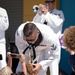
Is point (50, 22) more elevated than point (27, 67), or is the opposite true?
point (50, 22)

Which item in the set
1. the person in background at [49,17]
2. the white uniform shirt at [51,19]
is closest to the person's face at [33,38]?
the person in background at [49,17]

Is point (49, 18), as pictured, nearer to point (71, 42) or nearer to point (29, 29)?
point (29, 29)

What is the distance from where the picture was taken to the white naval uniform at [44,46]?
377cm

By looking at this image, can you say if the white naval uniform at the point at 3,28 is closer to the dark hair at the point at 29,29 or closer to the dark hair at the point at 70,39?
the dark hair at the point at 29,29

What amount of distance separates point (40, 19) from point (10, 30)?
2270 mm

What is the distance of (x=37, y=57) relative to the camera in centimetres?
400

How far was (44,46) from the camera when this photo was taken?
3.87 meters

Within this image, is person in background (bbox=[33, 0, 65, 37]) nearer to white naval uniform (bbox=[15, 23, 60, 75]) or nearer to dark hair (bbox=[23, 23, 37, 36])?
white naval uniform (bbox=[15, 23, 60, 75])

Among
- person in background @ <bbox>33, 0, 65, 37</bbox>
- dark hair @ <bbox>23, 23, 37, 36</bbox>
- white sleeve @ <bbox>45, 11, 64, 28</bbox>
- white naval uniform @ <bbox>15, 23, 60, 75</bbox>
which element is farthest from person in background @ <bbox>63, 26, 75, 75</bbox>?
white sleeve @ <bbox>45, 11, 64, 28</bbox>

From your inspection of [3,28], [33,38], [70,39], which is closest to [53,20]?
[3,28]

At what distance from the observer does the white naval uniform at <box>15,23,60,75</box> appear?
12.4ft

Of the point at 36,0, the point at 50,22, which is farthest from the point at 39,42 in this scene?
the point at 36,0

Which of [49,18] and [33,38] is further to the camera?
[49,18]

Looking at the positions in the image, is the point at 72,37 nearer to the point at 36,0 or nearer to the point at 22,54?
the point at 22,54
